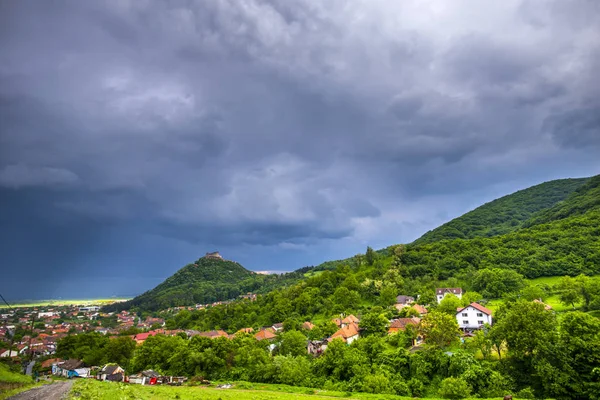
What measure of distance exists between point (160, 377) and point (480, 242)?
4532 inches

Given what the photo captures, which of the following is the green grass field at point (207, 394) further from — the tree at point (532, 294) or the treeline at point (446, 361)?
the tree at point (532, 294)

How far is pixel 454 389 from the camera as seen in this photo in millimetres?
33656

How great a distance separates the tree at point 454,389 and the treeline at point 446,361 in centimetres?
9

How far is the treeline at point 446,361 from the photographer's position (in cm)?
3189

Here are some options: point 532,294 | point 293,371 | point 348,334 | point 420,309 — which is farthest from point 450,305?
point 293,371

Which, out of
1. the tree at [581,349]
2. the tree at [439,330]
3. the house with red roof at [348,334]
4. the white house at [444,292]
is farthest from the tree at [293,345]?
the white house at [444,292]

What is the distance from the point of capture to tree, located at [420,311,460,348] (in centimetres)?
4375

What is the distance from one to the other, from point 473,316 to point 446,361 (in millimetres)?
27967

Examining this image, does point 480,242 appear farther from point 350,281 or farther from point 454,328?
point 454,328

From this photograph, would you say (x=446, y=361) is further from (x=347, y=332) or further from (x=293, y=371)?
(x=347, y=332)

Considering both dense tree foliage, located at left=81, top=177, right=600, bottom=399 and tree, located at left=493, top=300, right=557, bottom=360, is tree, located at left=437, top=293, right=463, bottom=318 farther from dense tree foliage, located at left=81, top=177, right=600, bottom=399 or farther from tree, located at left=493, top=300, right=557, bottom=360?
tree, located at left=493, top=300, right=557, bottom=360

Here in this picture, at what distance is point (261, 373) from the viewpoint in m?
49.0

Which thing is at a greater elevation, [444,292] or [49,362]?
[444,292]

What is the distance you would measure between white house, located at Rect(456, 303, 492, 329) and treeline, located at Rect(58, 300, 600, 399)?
15.4 metres
